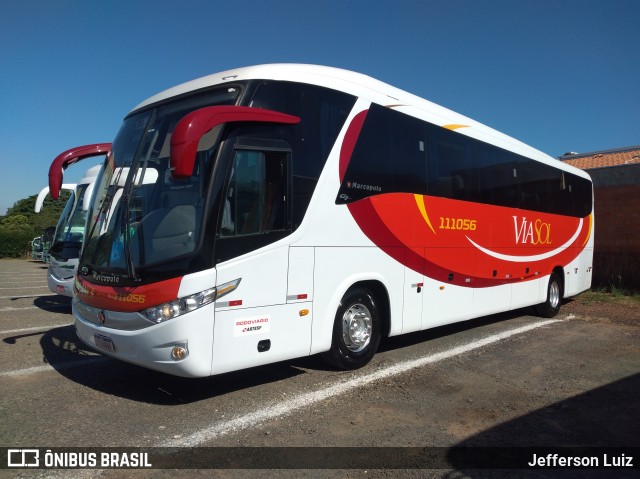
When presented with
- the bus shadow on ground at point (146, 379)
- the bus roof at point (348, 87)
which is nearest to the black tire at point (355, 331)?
the bus shadow on ground at point (146, 379)

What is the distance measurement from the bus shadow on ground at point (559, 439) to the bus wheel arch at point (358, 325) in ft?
6.90

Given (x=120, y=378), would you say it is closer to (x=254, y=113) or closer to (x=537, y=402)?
(x=254, y=113)

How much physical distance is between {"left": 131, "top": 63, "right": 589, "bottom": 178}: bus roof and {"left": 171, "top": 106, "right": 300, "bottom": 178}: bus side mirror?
0.78 m

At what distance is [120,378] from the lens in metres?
6.14

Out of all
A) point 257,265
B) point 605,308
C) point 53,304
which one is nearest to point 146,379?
point 257,265

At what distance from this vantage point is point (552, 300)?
11969 millimetres

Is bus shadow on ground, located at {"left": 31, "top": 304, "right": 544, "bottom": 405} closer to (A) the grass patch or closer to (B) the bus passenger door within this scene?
(B) the bus passenger door

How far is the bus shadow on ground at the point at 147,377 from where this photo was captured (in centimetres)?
566

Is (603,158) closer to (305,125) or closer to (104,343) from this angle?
(305,125)

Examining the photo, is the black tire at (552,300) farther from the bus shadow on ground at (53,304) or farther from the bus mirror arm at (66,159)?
the bus shadow on ground at (53,304)

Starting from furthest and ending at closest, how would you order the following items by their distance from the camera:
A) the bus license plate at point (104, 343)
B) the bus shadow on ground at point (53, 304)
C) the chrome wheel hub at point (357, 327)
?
the bus shadow on ground at point (53, 304) → the chrome wheel hub at point (357, 327) → the bus license plate at point (104, 343)

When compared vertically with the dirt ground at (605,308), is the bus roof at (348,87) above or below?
above

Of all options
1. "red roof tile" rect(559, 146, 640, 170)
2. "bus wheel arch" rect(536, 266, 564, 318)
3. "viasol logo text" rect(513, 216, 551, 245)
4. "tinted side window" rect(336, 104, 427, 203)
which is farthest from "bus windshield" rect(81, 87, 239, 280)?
"red roof tile" rect(559, 146, 640, 170)

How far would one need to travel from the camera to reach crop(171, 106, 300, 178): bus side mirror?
4.42 metres
